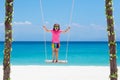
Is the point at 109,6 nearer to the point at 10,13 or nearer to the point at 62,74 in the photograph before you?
the point at 10,13

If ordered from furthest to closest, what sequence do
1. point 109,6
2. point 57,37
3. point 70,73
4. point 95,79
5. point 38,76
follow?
1. point 70,73
2. point 38,76
3. point 95,79
4. point 57,37
5. point 109,6

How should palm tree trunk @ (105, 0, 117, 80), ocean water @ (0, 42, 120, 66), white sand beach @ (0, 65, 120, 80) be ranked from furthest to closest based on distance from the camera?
1. ocean water @ (0, 42, 120, 66)
2. white sand beach @ (0, 65, 120, 80)
3. palm tree trunk @ (105, 0, 117, 80)

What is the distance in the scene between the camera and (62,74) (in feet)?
71.8

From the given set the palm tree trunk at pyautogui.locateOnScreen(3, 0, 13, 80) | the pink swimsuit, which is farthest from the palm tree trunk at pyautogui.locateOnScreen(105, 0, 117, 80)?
the pink swimsuit

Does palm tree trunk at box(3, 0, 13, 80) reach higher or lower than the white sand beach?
higher

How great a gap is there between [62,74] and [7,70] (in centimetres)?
915

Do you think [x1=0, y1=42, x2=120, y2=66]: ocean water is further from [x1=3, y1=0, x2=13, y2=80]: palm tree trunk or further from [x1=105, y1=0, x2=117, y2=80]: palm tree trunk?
[x1=105, y1=0, x2=117, y2=80]: palm tree trunk

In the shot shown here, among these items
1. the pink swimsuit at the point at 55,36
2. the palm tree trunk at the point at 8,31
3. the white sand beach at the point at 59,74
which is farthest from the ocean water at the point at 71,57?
the palm tree trunk at the point at 8,31

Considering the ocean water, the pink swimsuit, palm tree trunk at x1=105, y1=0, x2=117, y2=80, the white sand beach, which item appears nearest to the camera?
palm tree trunk at x1=105, y1=0, x2=117, y2=80

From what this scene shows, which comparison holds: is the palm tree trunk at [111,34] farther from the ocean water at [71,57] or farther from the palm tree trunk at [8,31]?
the ocean water at [71,57]

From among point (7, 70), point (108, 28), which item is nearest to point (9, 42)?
point (7, 70)

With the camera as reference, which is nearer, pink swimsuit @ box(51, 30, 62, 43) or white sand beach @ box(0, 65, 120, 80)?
pink swimsuit @ box(51, 30, 62, 43)

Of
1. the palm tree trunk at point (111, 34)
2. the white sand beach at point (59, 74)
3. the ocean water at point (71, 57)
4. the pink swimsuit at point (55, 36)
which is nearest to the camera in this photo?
the palm tree trunk at point (111, 34)

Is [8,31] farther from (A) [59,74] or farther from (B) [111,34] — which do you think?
Answer: (A) [59,74]
